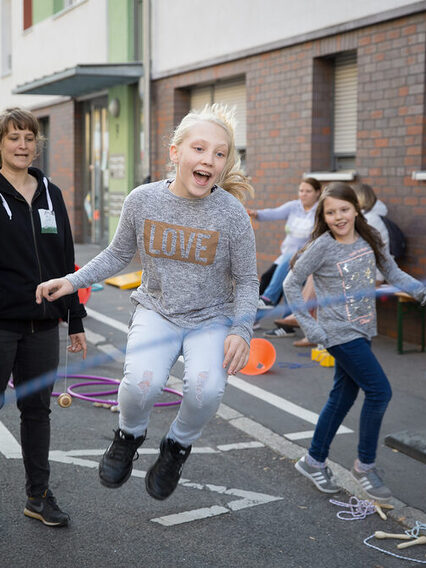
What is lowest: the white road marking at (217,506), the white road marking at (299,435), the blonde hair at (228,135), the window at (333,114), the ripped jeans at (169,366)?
the white road marking at (299,435)

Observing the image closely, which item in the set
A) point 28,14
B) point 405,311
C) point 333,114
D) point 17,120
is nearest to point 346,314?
point 17,120

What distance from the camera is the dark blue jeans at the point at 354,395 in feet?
16.4

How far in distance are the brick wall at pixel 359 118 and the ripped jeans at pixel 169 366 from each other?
4.07 m

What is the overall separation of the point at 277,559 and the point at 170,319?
138 cm

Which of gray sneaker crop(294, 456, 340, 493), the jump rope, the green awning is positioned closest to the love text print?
the jump rope

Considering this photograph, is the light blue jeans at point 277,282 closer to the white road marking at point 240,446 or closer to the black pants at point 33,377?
the white road marking at point 240,446

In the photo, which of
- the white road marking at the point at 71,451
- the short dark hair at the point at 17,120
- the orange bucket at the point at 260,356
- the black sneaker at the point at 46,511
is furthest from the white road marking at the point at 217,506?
the orange bucket at the point at 260,356

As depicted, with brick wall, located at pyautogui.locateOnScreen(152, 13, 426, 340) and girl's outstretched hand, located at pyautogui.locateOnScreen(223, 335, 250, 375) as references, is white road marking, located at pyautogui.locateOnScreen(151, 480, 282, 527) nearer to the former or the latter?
girl's outstretched hand, located at pyautogui.locateOnScreen(223, 335, 250, 375)

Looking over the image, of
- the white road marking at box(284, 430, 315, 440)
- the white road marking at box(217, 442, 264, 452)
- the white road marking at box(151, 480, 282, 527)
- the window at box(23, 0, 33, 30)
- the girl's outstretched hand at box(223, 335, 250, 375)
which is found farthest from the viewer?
the window at box(23, 0, 33, 30)

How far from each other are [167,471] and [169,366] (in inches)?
20.6

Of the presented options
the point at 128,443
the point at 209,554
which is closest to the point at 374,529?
the point at 209,554

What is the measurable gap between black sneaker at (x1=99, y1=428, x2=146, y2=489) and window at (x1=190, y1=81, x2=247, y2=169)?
985 cm

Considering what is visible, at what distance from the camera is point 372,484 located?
16.5 ft

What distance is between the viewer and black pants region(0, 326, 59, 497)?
13.9ft
